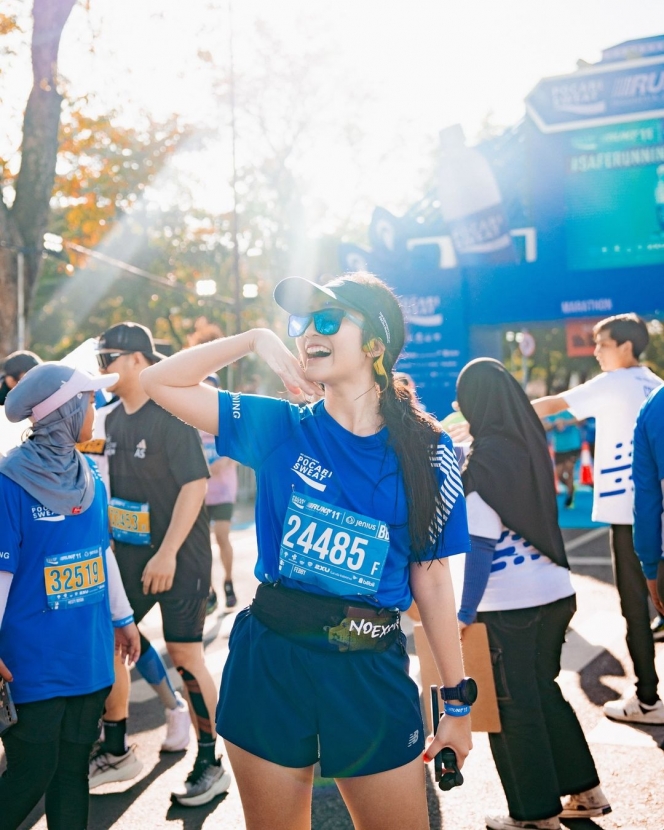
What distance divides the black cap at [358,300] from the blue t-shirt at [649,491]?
77.7 inches

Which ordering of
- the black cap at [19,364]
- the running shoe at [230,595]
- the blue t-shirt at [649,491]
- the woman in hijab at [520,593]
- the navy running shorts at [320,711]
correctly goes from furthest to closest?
the running shoe at [230,595], the black cap at [19,364], the blue t-shirt at [649,491], the woman in hijab at [520,593], the navy running shorts at [320,711]

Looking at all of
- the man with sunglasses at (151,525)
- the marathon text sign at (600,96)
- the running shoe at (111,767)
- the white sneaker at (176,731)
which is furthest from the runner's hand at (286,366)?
the marathon text sign at (600,96)

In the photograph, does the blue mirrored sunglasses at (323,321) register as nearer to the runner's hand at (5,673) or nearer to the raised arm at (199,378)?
the raised arm at (199,378)

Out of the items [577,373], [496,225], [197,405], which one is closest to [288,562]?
[197,405]

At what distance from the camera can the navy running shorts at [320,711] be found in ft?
7.78

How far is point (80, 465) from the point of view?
331cm

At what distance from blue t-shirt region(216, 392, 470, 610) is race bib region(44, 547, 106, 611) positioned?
0.90 meters

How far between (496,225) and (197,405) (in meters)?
13.3

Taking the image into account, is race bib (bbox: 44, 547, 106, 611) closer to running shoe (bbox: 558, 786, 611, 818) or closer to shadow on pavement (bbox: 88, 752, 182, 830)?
shadow on pavement (bbox: 88, 752, 182, 830)

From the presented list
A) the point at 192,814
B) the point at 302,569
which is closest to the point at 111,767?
the point at 192,814

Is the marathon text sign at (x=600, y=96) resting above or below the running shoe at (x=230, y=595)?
above

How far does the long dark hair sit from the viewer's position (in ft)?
8.20

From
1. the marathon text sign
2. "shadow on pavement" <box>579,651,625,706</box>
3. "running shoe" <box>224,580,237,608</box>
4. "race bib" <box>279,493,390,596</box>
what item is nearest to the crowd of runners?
"race bib" <box>279,493,390,596</box>

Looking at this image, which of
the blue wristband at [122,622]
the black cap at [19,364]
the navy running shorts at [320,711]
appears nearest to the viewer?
the navy running shorts at [320,711]
